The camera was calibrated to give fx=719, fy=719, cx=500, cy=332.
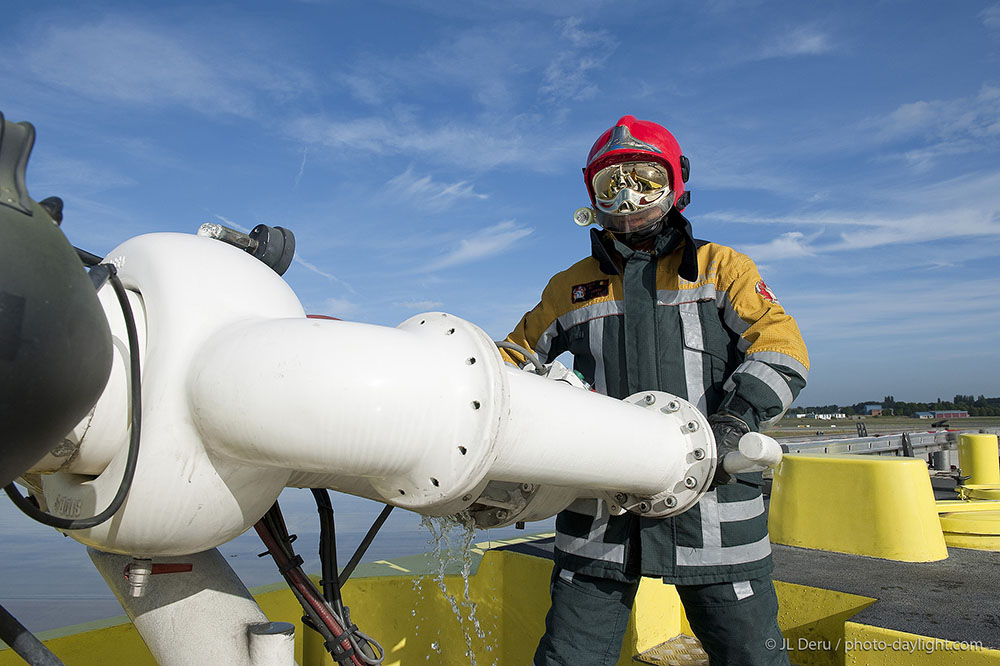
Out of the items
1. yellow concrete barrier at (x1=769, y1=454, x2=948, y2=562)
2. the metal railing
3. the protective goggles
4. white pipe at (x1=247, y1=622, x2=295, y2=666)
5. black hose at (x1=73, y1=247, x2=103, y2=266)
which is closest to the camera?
black hose at (x1=73, y1=247, x2=103, y2=266)

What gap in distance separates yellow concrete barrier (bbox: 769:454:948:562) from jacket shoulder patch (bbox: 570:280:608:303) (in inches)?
61.4

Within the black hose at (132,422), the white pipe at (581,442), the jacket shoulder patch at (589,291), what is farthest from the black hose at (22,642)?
the jacket shoulder patch at (589,291)

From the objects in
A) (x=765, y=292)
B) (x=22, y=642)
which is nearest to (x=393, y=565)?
(x=765, y=292)

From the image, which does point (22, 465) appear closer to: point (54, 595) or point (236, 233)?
point (236, 233)

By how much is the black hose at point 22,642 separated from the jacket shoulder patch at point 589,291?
1295 mm

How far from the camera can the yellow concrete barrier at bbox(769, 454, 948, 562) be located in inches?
102

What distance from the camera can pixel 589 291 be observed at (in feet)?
5.84

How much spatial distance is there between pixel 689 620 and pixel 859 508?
1.43 metres

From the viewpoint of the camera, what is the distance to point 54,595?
3014 millimetres

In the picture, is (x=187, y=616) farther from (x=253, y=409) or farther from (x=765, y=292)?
(x=765, y=292)

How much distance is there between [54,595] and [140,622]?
249 centimetres

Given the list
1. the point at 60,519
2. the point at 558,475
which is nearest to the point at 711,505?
the point at 558,475

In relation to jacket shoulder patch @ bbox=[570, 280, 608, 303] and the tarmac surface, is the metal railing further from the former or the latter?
jacket shoulder patch @ bbox=[570, 280, 608, 303]

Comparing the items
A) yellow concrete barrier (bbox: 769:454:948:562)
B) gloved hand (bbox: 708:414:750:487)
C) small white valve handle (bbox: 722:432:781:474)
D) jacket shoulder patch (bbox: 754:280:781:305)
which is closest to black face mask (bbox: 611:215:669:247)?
jacket shoulder patch (bbox: 754:280:781:305)
